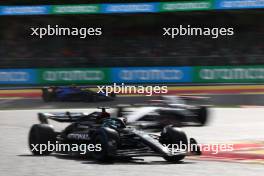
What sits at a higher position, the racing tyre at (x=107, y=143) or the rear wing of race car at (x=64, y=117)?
the rear wing of race car at (x=64, y=117)

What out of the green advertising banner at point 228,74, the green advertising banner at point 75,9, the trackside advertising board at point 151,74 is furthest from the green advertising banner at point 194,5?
the green advertising banner at point 228,74

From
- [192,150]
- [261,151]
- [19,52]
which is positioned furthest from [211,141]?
[19,52]

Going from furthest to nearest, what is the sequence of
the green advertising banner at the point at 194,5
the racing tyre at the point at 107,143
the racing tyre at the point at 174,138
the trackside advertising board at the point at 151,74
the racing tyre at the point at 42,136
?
the green advertising banner at the point at 194,5, the trackside advertising board at the point at 151,74, the racing tyre at the point at 42,136, the racing tyre at the point at 174,138, the racing tyre at the point at 107,143

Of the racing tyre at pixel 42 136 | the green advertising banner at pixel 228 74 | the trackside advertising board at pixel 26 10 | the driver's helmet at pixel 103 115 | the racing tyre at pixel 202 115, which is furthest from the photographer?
the trackside advertising board at pixel 26 10

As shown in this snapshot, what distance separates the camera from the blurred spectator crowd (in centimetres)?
2748

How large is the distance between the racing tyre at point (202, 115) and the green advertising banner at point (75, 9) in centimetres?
1593

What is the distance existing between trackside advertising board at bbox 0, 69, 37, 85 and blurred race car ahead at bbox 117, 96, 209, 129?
36.7 ft

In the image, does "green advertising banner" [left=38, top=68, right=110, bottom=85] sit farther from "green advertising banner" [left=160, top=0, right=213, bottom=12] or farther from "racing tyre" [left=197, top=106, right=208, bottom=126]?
"racing tyre" [left=197, top=106, right=208, bottom=126]

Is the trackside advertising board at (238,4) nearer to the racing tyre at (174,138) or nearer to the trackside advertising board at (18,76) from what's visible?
the trackside advertising board at (18,76)

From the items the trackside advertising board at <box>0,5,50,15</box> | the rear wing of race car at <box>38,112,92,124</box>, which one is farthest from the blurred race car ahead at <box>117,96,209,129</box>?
the trackside advertising board at <box>0,5,50,15</box>

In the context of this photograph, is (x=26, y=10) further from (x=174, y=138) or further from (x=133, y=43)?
(x=174, y=138)

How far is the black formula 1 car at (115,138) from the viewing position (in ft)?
30.9

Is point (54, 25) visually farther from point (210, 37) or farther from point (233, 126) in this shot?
point (233, 126)

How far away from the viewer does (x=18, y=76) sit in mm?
27141
